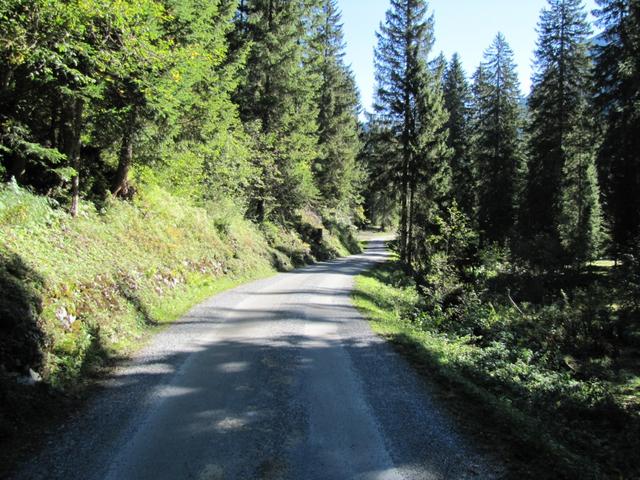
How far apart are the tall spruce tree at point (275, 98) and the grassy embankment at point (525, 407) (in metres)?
16.0

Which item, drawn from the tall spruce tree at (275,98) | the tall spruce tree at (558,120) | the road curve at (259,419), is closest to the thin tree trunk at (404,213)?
the tall spruce tree at (275,98)

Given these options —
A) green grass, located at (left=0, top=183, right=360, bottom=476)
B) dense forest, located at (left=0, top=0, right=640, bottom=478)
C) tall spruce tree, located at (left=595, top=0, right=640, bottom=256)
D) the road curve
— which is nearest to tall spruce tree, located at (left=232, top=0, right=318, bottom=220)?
dense forest, located at (left=0, top=0, right=640, bottom=478)

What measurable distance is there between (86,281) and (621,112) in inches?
959

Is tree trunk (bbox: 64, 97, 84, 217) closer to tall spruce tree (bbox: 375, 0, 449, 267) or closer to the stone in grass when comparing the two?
the stone in grass

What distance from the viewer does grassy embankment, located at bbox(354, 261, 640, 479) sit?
4598 mm

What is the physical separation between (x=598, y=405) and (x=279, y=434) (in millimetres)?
5346

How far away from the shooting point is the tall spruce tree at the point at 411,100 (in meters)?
26.2

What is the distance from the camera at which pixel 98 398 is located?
5.73 meters

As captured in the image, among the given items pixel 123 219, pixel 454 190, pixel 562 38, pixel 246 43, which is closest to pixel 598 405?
pixel 123 219

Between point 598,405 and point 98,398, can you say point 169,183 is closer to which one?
point 98,398

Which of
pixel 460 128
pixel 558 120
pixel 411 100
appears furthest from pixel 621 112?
pixel 460 128

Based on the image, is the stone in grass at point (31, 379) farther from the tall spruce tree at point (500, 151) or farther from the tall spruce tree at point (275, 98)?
the tall spruce tree at point (500, 151)

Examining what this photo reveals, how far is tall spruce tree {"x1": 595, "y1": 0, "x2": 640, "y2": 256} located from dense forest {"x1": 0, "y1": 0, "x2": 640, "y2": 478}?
123mm

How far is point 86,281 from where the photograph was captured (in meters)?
8.34
